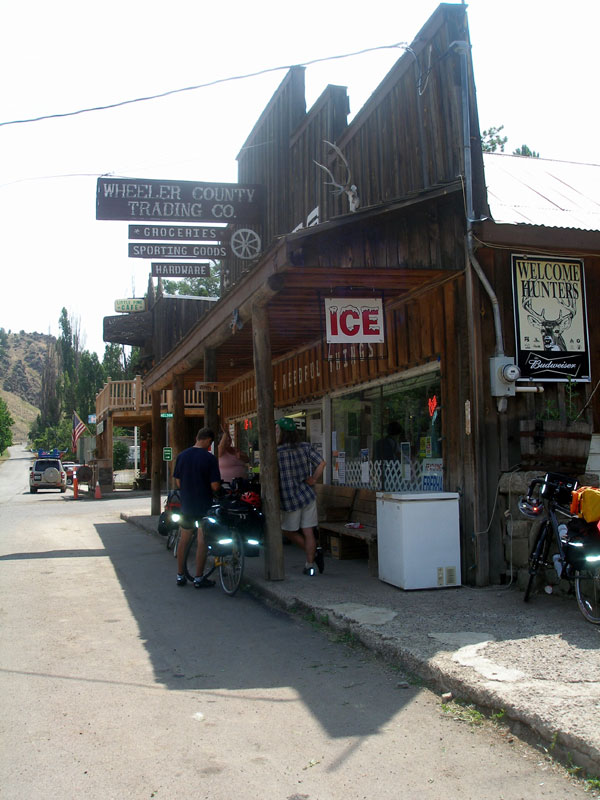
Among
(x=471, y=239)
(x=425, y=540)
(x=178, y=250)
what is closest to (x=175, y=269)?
(x=178, y=250)

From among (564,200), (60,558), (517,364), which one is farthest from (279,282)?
(60,558)

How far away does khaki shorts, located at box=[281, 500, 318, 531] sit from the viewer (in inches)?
341

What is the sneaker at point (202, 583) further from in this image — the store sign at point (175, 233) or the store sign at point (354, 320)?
the store sign at point (175, 233)

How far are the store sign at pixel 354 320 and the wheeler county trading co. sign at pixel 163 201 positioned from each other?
6537 millimetres

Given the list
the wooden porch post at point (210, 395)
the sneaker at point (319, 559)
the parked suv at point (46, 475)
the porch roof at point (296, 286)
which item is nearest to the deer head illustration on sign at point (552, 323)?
the porch roof at point (296, 286)

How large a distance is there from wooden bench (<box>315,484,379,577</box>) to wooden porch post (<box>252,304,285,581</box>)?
3.53ft

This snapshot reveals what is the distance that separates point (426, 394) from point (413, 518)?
2.00m

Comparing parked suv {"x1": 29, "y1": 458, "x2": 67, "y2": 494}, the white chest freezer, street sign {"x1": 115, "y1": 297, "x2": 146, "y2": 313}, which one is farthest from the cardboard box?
parked suv {"x1": 29, "y1": 458, "x2": 67, "y2": 494}

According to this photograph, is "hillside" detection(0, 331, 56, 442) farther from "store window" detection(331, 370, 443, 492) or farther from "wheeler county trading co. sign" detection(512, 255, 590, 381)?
"wheeler county trading co. sign" detection(512, 255, 590, 381)

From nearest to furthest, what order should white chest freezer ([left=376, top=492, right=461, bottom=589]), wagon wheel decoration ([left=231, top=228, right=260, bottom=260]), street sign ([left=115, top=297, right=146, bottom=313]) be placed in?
white chest freezer ([left=376, top=492, right=461, bottom=589])
wagon wheel decoration ([left=231, top=228, right=260, bottom=260])
street sign ([left=115, top=297, right=146, bottom=313])

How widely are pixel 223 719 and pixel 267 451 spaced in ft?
14.3

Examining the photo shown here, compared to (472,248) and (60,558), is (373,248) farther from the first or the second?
(60,558)

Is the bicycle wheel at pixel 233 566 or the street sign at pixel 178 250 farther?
the street sign at pixel 178 250

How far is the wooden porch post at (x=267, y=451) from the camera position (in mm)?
8438
